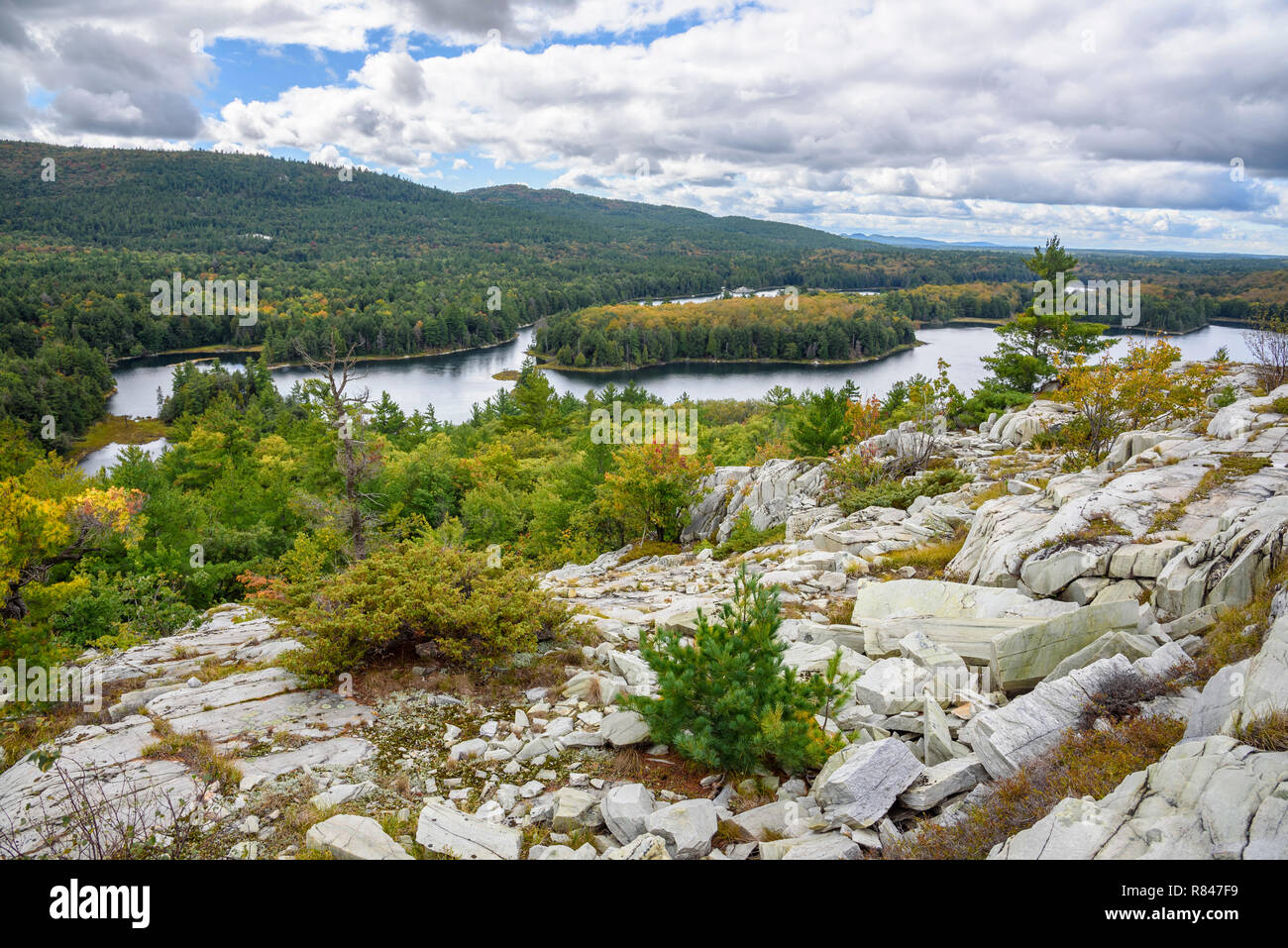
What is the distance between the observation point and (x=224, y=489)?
34156 mm

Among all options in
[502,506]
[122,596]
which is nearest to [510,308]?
[502,506]

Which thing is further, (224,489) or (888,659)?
(224,489)

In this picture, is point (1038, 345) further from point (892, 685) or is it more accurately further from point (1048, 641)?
point (892, 685)

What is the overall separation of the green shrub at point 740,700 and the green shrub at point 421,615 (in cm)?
273

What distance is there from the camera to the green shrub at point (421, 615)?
737cm

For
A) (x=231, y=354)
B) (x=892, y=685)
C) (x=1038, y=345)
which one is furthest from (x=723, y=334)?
(x=892, y=685)

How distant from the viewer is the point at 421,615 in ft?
25.6

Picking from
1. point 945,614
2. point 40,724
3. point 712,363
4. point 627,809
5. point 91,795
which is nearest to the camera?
point 627,809

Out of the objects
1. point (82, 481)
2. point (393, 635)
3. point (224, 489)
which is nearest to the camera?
point (393, 635)

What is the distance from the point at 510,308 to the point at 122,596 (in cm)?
Answer: 13006

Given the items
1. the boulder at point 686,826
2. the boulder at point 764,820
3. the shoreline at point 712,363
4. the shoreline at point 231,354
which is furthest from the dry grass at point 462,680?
the shoreline at point 231,354

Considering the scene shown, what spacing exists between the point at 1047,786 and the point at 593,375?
343 ft

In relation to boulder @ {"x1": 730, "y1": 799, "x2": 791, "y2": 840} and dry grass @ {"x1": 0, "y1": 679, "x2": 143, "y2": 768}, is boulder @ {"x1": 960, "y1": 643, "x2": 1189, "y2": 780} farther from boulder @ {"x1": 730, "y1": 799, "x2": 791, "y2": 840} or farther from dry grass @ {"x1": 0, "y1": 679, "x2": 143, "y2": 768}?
dry grass @ {"x1": 0, "y1": 679, "x2": 143, "y2": 768}

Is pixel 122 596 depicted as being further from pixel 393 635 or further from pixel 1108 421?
pixel 1108 421
